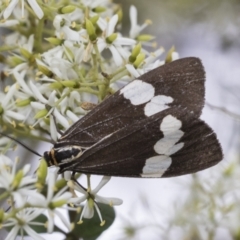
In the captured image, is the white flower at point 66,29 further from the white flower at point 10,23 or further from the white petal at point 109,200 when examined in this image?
the white petal at point 109,200

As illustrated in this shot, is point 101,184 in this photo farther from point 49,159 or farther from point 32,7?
point 32,7

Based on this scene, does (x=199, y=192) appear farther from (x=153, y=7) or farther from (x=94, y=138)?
A: (x=153, y=7)

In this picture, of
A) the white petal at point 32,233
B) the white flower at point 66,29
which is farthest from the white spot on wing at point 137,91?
the white petal at point 32,233

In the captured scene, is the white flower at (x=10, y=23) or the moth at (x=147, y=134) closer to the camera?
the moth at (x=147, y=134)

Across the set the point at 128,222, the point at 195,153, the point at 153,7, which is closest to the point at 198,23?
the point at 153,7

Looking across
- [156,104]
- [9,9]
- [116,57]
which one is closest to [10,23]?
[9,9]

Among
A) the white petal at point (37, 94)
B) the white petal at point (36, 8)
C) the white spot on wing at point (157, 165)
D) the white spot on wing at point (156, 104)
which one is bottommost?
the white spot on wing at point (157, 165)

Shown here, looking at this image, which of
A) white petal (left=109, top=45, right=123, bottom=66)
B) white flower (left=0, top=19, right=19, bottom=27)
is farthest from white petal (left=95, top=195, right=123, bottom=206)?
white flower (left=0, top=19, right=19, bottom=27)
